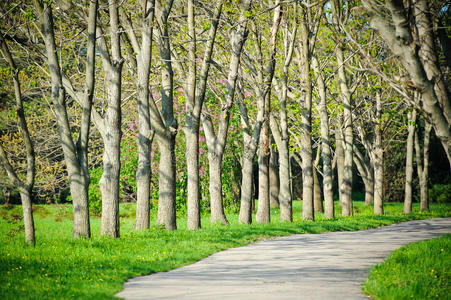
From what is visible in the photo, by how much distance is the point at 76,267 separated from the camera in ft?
26.6

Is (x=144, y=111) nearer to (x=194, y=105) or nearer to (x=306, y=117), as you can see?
(x=194, y=105)

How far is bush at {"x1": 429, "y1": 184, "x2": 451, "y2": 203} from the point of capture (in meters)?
37.1

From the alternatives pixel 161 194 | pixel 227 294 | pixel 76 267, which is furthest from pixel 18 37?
pixel 227 294

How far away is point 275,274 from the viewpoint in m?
7.61

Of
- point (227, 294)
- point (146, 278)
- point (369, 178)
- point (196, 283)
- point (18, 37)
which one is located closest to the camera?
point (227, 294)

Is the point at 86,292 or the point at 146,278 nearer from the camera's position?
the point at 86,292

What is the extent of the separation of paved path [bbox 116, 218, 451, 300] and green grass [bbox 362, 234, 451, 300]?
0.25m

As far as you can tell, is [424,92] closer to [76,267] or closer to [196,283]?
[196,283]

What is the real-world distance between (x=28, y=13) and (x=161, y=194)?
593cm

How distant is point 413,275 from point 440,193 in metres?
33.7

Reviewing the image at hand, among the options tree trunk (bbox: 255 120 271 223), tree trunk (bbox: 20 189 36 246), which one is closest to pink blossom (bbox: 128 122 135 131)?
tree trunk (bbox: 255 120 271 223)

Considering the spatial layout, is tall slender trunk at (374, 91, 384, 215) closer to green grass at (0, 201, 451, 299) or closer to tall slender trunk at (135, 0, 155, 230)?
green grass at (0, 201, 451, 299)

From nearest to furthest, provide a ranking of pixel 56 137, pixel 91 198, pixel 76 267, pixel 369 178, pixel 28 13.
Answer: pixel 76 267 → pixel 28 13 → pixel 56 137 → pixel 91 198 → pixel 369 178

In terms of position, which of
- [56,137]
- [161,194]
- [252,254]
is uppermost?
[56,137]
